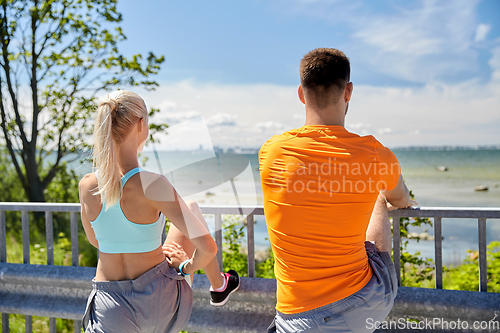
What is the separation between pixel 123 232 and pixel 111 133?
50 centimetres

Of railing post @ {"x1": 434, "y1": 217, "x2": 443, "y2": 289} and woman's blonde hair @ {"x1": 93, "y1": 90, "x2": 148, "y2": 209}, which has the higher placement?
woman's blonde hair @ {"x1": 93, "y1": 90, "x2": 148, "y2": 209}

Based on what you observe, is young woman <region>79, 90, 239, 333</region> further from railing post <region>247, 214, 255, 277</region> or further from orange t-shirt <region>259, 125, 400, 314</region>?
railing post <region>247, 214, 255, 277</region>

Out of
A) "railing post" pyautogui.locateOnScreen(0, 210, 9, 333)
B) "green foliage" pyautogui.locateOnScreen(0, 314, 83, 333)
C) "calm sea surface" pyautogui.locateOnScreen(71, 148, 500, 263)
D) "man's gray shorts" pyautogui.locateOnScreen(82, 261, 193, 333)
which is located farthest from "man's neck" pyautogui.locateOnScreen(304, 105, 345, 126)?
"green foliage" pyautogui.locateOnScreen(0, 314, 83, 333)

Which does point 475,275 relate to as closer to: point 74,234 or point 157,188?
point 157,188

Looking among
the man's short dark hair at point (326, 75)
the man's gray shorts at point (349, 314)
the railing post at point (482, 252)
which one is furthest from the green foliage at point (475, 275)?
the man's short dark hair at point (326, 75)

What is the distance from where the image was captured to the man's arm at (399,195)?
1.78m

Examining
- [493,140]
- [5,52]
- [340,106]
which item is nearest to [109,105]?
[340,106]

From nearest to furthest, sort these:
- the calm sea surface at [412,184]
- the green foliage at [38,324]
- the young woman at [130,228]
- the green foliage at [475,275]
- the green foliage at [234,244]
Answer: the young woman at [130,228]
the calm sea surface at [412,184]
the green foliage at [475,275]
the green foliage at [38,324]
the green foliage at [234,244]

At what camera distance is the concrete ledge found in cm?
196

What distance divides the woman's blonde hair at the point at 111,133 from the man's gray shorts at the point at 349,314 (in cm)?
105

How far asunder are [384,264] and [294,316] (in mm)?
603

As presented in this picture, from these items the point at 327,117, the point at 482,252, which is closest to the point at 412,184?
the point at 482,252

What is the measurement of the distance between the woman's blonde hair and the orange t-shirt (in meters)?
0.75

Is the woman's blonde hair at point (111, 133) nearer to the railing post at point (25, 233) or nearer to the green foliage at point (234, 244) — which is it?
the railing post at point (25, 233)
